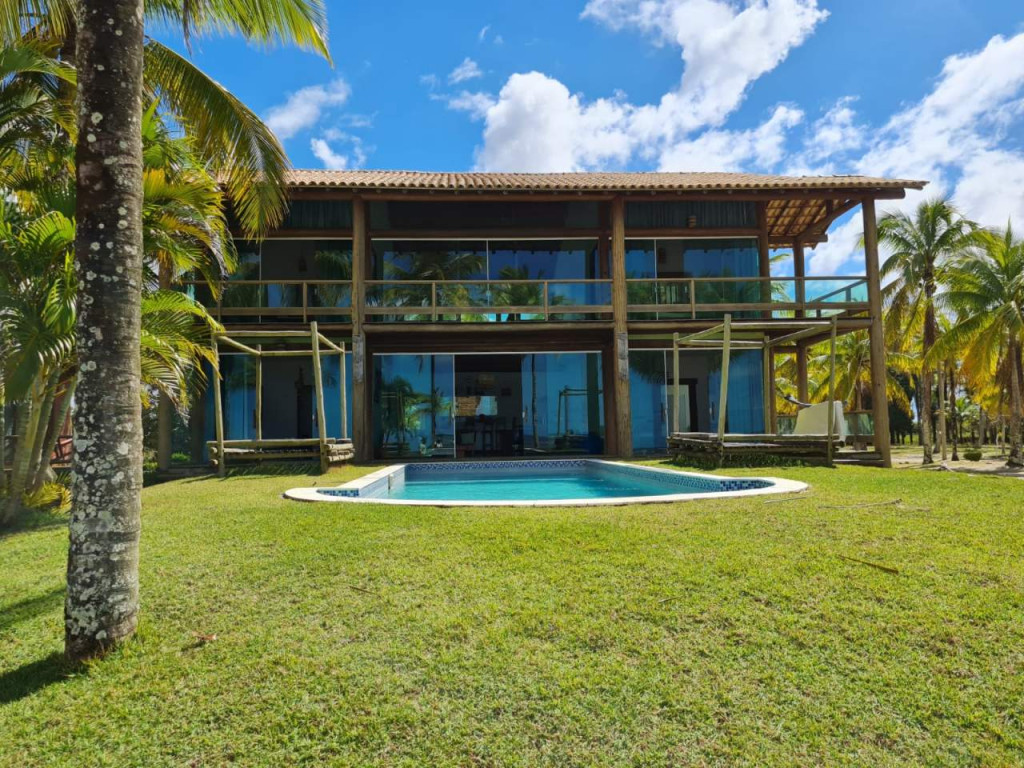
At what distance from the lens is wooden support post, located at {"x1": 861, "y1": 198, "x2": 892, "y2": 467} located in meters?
12.1

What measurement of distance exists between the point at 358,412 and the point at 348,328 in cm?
171

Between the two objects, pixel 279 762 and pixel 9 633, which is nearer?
pixel 279 762

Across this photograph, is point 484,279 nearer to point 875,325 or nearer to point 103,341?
point 875,325

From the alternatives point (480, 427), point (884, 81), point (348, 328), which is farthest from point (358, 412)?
point (884, 81)

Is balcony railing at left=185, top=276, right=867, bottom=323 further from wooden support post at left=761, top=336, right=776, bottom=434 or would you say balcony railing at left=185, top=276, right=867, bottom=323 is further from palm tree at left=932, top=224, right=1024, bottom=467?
palm tree at left=932, top=224, right=1024, bottom=467

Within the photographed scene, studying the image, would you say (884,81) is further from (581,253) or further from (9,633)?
(9,633)

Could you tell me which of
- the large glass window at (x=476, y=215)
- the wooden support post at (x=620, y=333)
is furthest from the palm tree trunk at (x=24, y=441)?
the wooden support post at (x=620, y=333)

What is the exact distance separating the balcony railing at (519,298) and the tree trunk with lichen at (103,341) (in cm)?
944

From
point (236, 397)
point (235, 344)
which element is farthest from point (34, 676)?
point (236, 397)

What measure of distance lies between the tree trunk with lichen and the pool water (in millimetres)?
5527

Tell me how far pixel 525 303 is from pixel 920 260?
654 inches

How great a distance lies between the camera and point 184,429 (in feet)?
45.6

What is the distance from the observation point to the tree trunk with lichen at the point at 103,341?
2584 millimetres

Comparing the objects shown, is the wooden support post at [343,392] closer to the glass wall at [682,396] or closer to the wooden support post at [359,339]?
the wooden support post at [359,339]
